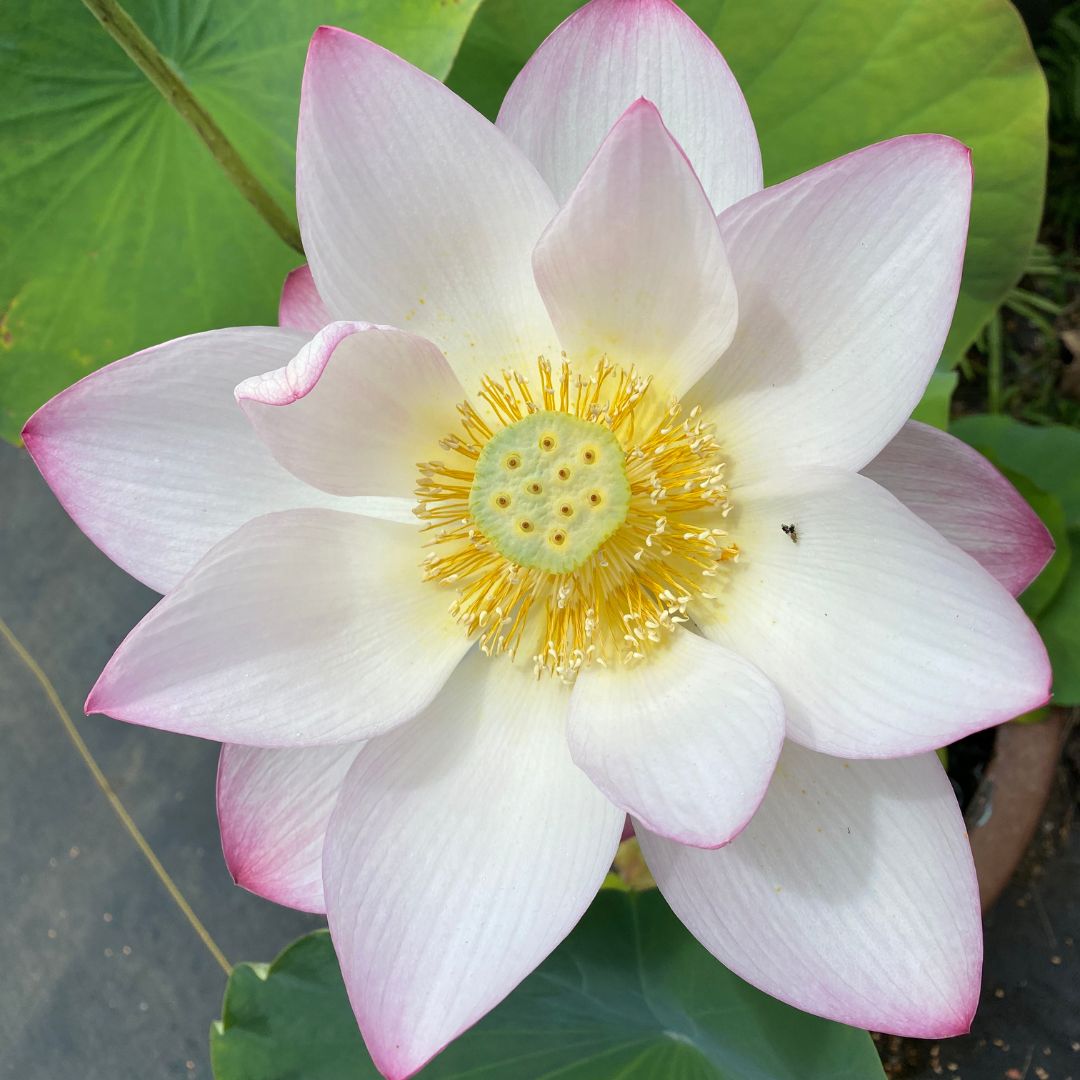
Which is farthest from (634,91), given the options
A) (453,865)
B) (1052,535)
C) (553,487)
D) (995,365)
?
(995,365)

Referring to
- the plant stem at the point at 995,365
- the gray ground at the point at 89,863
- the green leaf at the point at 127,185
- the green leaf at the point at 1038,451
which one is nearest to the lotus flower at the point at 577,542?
the green leaf at the point at 127,185

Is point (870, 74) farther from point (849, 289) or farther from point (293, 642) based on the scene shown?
point (293, 642)

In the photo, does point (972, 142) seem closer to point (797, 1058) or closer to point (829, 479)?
point (829, 479)

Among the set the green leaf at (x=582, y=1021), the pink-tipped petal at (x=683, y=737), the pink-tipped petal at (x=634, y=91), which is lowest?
the green leaf at (x=582, y=1021)

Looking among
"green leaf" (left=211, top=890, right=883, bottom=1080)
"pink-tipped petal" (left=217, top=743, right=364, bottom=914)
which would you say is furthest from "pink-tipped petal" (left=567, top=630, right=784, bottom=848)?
"green leaf" (left=211, top=890, right=883, bottom=1080)

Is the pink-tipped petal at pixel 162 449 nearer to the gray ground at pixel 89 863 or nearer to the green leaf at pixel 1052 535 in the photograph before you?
the green leaf at pixel 1052 535

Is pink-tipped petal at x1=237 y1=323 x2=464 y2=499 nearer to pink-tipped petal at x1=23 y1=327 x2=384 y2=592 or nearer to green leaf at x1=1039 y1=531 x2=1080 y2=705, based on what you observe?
pink-tipped petal at x1=23 y1=327 x2=384 y2=592

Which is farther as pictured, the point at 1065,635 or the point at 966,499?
the point at 1065,635
